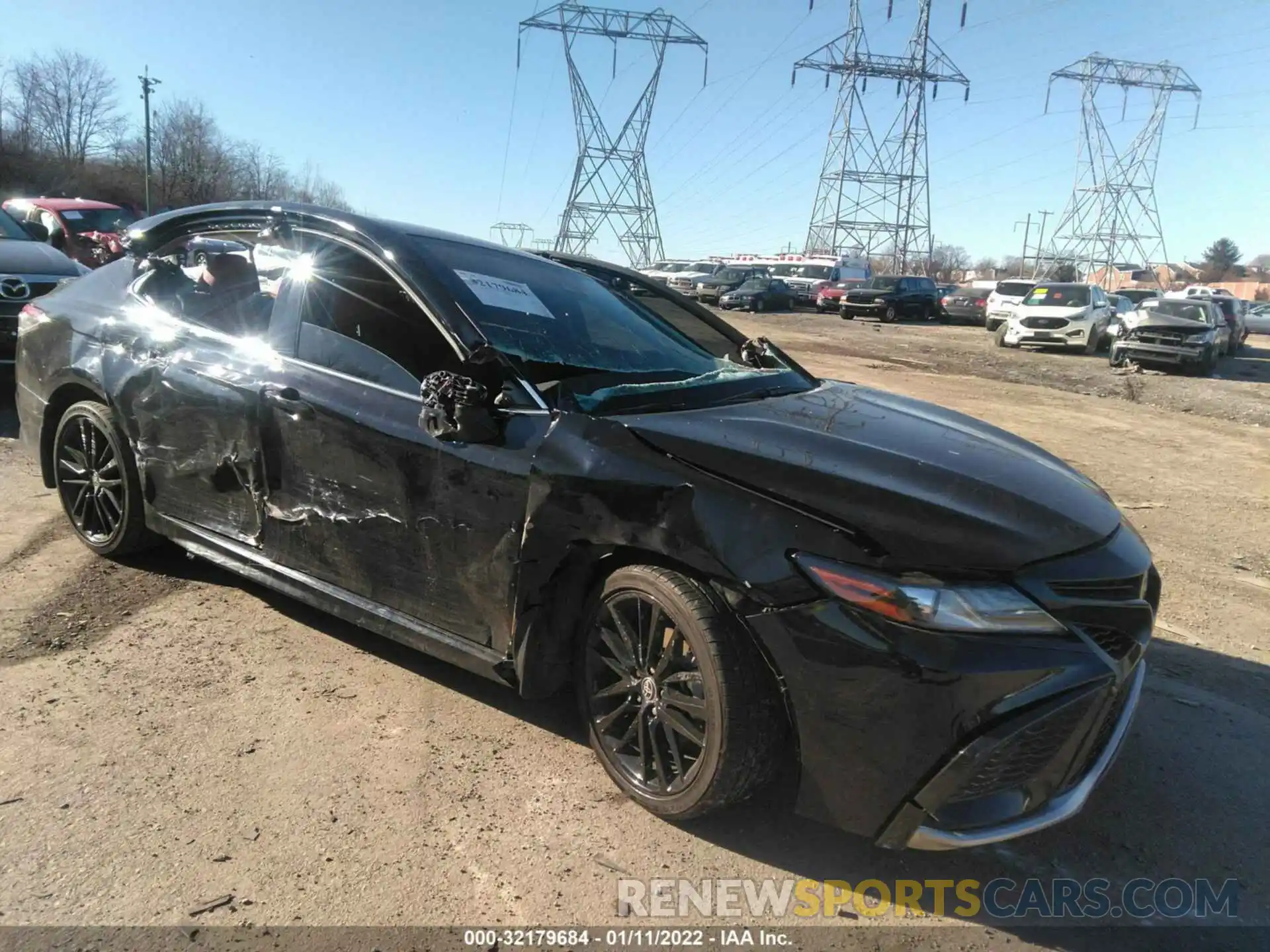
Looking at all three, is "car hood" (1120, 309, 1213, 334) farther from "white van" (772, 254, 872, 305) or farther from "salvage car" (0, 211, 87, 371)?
"white van" (772, 254, 872, 305)

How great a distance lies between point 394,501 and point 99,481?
208 centimetres

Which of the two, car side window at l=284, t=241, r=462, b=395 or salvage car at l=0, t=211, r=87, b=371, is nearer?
car side window at l=284, t=241, r=462, b=395

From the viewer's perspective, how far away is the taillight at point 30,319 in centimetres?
444

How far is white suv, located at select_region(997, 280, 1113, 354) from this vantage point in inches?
835

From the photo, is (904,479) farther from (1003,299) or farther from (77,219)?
(1003,299)

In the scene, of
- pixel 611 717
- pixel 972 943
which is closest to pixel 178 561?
pixel 611 717

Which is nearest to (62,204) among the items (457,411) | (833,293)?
(457,411)

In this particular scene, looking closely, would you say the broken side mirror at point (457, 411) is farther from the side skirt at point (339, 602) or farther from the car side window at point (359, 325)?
the side skirt at point (339, 602)

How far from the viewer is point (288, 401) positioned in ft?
10.6

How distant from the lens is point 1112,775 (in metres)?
2.96

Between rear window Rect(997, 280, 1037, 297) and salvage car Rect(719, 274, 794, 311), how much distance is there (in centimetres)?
899

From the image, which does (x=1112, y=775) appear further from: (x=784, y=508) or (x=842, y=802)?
(x=784, y=508)

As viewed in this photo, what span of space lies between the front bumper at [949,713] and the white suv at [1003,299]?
26978 millimetres

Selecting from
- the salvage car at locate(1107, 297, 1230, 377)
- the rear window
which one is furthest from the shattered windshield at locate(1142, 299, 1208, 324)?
the rear window
